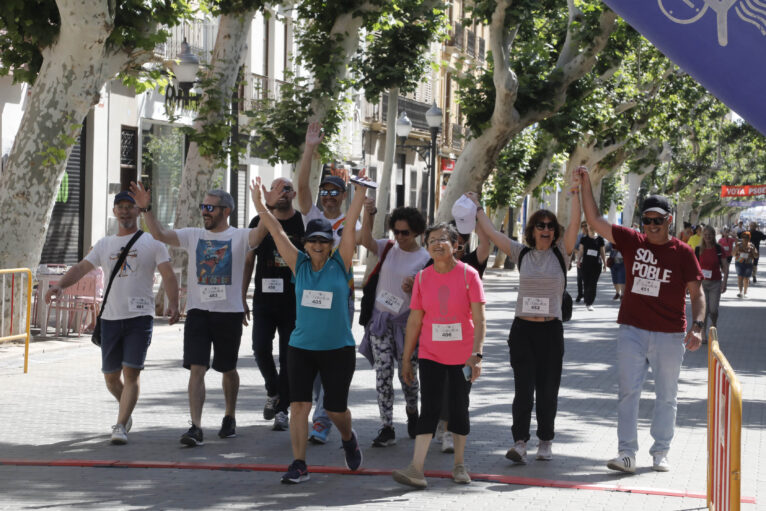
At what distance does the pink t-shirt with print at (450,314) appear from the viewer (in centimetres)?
703

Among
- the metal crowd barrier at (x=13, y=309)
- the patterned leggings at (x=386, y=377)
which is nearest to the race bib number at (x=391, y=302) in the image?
the patterned leggings at (x=386, y=377)

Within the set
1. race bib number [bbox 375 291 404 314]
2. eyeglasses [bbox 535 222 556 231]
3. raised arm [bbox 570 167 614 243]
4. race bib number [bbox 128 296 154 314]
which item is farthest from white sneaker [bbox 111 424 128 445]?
raised arm [bbox 570 167 614 243]

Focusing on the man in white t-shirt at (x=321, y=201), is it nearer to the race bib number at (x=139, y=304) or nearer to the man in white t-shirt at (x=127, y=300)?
the man in white t-shirt at (x=127, y=300)

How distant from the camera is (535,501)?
21.2ft

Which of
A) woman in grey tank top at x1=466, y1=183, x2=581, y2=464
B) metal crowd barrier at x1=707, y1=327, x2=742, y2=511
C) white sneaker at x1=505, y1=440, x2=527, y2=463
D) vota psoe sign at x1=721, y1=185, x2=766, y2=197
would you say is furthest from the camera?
vota psoe sign at x1=721, y1=185, x2=766, y2=197

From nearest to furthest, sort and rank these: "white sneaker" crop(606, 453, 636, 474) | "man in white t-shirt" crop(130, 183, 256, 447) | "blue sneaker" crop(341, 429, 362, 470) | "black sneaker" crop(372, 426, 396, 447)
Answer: "blue sneaker" crop(341, 429, 362, 470)
"white sneaker" crop(606, 453, 636, 474)
"man in white t-shirt" crop(130, 183, 256, 447)
"black sneaker" crop(372, 426, 396, 447)

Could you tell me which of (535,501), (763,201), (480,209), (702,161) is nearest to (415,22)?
(480,209)

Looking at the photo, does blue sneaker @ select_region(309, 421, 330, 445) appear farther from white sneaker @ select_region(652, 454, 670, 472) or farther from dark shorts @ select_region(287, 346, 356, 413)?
white sneaker @ select_region(652, 454, 670, 472)

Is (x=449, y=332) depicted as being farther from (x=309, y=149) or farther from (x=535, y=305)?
(x=309, y=149)

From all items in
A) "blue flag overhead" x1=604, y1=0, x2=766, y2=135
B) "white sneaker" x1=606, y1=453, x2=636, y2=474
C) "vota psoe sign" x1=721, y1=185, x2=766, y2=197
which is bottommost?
"white sneaker" x1=606, y1=453, x2=636, y2=474

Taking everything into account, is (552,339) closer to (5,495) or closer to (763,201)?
(5,495)

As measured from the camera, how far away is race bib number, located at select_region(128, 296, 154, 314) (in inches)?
316

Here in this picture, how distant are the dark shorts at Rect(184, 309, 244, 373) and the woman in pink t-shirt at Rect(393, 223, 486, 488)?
1.51 metres

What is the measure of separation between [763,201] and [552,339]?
11032 centimetres
